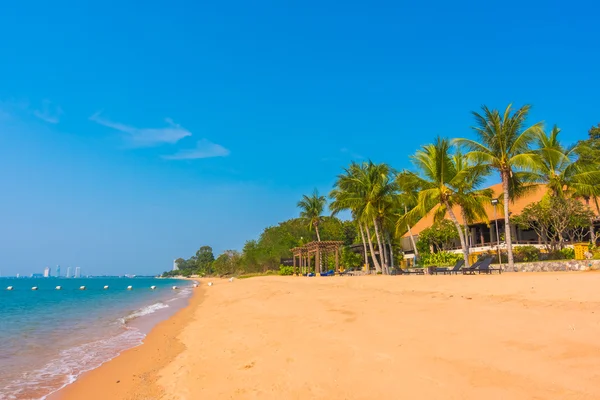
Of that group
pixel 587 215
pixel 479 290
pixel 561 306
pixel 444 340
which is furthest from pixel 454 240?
pixel 444 340

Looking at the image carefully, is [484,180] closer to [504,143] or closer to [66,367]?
[504,143]

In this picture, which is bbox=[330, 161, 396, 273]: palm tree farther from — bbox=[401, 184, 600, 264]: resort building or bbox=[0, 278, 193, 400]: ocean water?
bbox=[0, 278, 193, 400]: ocean water

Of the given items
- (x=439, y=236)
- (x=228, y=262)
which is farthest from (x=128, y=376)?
(x=228, y=262)

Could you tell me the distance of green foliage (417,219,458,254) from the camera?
3173 centimetres

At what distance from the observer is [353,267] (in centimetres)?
3691

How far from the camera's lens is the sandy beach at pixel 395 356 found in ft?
12.0

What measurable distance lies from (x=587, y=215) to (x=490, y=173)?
690 centimetres

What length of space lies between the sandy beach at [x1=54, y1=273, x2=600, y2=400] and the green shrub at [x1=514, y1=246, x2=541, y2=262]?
1728 centimetres

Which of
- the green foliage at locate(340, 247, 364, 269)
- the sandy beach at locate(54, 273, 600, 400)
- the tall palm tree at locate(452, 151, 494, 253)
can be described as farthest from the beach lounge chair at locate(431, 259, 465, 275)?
the green foliage at locate(340, 247, 364, 269)

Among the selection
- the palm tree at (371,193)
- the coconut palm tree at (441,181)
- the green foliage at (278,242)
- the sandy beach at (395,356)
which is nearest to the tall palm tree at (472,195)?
the coconut palm tree at (441,181)

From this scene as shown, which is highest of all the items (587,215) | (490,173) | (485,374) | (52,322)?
(490,173)

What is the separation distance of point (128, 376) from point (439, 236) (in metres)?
30.4

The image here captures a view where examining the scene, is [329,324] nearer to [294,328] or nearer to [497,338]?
[294,328]

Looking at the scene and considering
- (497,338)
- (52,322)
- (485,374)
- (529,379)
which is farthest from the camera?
(52,322)
